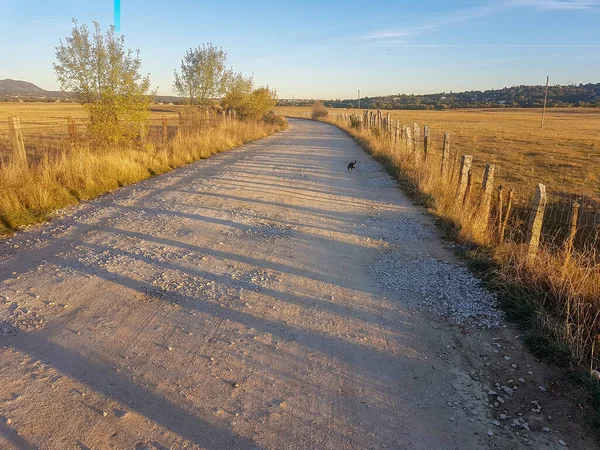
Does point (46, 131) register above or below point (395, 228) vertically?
above

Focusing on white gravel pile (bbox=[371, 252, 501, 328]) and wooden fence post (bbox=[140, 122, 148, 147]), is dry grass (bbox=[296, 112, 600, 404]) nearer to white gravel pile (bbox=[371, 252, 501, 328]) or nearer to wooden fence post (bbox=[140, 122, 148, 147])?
white gravel pile (bbox=[371, 252, 501, 328])

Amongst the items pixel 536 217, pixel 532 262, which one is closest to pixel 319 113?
pixel 536 217

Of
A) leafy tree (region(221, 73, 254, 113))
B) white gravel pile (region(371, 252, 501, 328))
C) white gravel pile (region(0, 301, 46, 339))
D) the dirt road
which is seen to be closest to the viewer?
the dirt road

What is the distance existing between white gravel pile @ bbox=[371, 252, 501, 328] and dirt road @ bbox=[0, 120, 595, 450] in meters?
0.03

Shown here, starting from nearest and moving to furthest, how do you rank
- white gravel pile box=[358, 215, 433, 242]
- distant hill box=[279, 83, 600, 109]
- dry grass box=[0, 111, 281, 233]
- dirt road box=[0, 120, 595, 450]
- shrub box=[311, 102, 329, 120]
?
dirt road box=[0, 120, 595, 450] → white gravel pile box=[358, 215, 433, 242] → dry grass box=[0, 111, 281, 233] → shrub box=[311, 102, 329, 120] → distant hill box=[279, 83, 600, 109]

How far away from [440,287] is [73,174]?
9.37 metres

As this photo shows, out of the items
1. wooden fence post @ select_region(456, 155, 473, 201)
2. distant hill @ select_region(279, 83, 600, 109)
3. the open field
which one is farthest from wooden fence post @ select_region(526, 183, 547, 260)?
distant hill @ select_region(279, 83, 600, 109)

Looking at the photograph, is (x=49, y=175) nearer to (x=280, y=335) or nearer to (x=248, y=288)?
(x=248, y=288)

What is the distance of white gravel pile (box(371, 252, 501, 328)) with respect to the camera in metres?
4.94

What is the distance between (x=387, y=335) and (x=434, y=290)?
1.42 meters

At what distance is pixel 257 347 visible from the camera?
4.15 meters

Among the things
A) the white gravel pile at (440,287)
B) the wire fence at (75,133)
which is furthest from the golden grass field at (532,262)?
the wire fence at (75,133)

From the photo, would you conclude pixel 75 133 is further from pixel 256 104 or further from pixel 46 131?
pixel 256 104

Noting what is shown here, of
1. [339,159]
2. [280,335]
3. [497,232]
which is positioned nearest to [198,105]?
[339,159]
